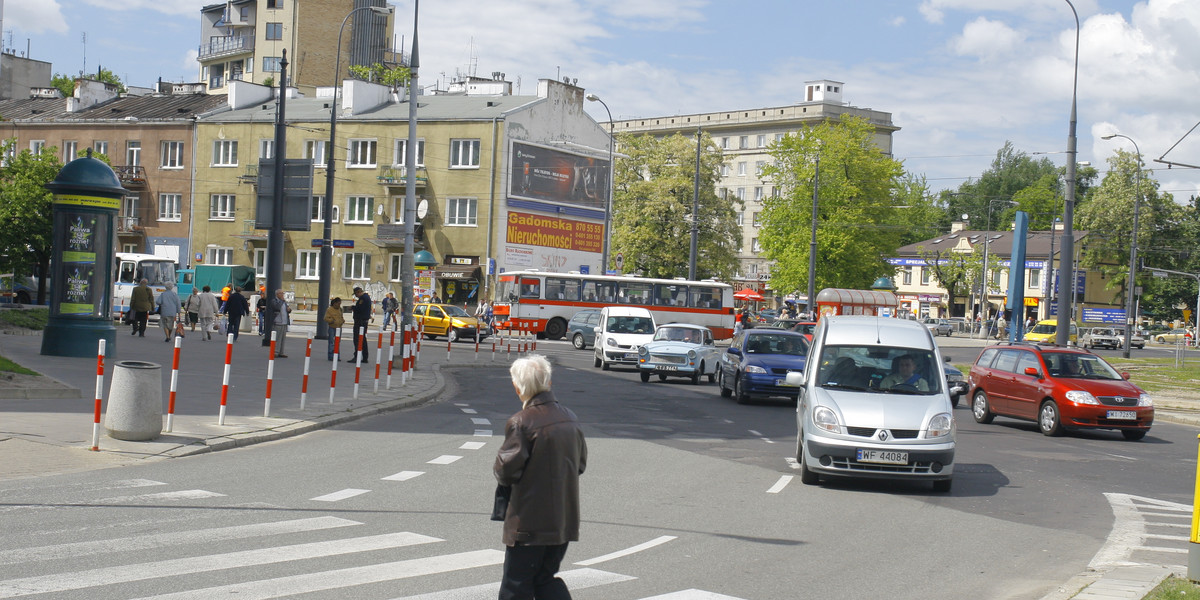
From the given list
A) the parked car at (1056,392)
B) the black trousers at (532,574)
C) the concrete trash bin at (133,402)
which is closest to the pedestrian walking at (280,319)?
the concrete trash bin at (133,402)

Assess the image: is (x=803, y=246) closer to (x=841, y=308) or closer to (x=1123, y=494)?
(x=841, y=308)

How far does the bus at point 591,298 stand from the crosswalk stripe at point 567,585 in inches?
1814

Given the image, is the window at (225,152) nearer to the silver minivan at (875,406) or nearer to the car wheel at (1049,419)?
the car wheel at (1049,419)

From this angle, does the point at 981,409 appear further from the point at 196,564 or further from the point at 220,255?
the point at 220,255

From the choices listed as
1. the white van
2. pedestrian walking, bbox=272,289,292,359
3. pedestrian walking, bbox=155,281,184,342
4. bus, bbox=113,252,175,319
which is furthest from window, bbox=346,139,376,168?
pedestrian walking, bbox=272,289,292,359

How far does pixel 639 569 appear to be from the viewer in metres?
7.82

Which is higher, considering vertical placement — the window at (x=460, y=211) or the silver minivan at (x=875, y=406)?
the window at (x=460, y=211)

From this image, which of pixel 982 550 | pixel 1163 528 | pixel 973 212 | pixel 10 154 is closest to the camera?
pixel 982 550

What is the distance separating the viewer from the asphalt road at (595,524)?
Answer: 724 centimetres

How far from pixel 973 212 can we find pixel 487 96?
7620 centimetres

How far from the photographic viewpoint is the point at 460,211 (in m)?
65.1

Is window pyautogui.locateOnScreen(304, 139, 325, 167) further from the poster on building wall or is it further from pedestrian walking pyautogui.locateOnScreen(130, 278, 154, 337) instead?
pedestrian walking pyautogui.locateOnScreen(130, 278, 154, 337)

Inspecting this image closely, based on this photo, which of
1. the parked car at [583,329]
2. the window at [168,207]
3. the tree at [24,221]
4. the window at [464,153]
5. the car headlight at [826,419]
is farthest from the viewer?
the window at [168,207]

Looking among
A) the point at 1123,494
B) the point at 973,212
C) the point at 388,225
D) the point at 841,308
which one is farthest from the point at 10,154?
the point at 973,212
